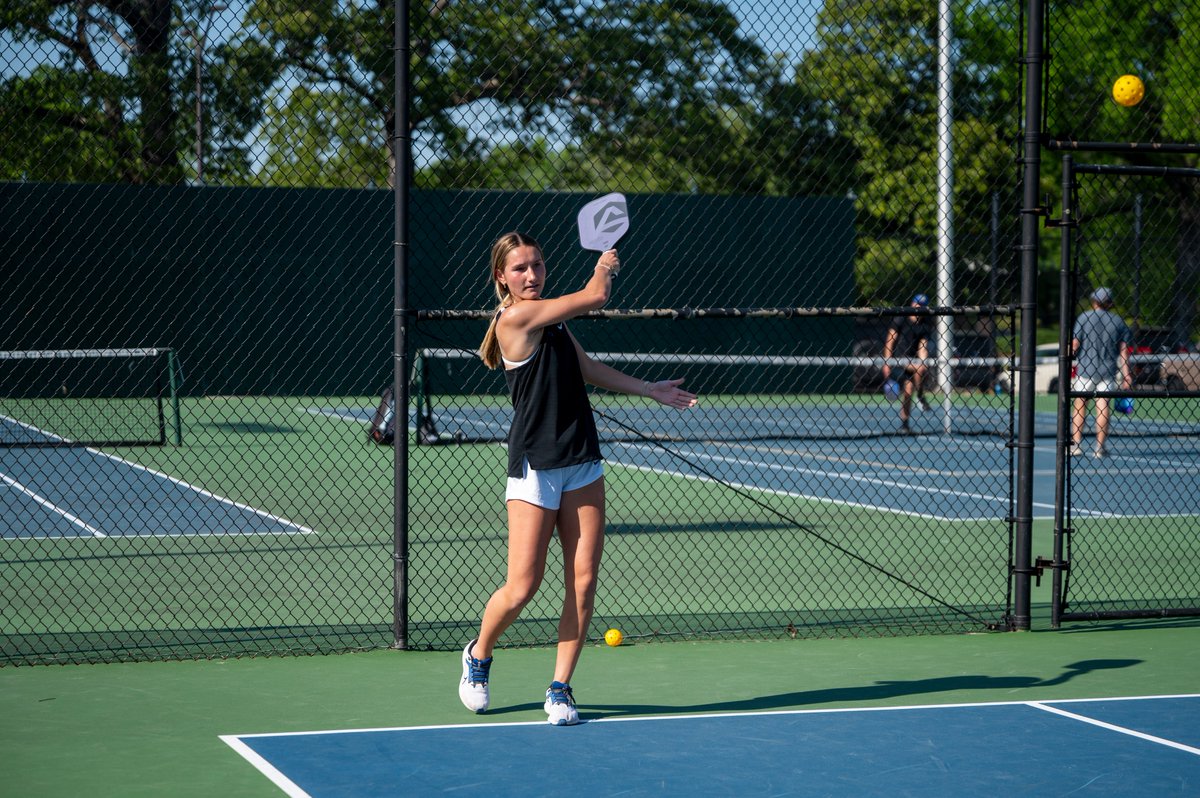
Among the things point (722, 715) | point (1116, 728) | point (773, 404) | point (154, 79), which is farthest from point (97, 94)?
point (773, 404)

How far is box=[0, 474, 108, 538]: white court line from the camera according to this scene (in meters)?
10.4

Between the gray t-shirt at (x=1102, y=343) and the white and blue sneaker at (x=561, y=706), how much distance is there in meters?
10.8

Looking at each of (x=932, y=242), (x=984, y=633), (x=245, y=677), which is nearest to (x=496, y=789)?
(x=245, y=677)

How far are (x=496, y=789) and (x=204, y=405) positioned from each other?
18.7m

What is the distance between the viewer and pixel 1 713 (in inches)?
224

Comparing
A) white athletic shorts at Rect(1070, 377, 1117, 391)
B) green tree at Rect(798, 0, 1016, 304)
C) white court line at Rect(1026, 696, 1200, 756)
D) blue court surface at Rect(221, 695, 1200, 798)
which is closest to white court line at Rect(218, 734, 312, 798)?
blue court surface at Rect(221, 695, 1200, 798)

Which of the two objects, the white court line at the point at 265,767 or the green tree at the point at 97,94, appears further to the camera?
the green tree at the point at 97,94

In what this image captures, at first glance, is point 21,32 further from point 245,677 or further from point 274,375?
point 274,375

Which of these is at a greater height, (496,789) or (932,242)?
(932,242)

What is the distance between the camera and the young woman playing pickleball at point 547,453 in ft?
18.0

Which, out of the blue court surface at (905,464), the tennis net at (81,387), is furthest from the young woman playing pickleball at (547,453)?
the tennis net at (81,387)

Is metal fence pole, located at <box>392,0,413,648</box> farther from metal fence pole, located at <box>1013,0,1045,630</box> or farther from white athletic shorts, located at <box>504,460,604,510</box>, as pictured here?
metal fence pole, located at <box>1013,0,1045,630</box>

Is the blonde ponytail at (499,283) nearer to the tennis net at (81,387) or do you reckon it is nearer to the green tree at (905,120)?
the green tree at (905,120)

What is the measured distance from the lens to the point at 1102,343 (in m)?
15.3
